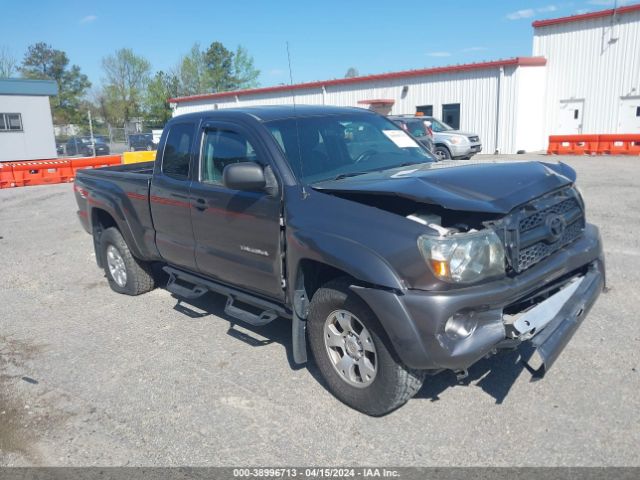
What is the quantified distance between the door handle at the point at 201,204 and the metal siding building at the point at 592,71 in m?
24.4

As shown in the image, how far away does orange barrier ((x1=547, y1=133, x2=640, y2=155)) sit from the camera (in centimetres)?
2042

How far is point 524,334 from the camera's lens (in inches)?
126

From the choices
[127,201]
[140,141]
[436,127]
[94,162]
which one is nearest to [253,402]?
[127,201]

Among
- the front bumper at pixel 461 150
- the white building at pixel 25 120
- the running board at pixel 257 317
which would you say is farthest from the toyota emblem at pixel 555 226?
the white building at pixel 25 120

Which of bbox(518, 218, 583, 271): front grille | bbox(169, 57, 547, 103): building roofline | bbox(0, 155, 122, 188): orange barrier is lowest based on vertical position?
bbox(0, 155, 122, 188): orange barrier

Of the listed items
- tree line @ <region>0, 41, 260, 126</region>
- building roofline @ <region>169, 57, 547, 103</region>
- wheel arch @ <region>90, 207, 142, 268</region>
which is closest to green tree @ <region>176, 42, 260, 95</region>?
tree line @ <region>0, 41, 260, 126</region>

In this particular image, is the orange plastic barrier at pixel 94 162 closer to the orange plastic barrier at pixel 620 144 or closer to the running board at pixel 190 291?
the running board at pixel 190 291

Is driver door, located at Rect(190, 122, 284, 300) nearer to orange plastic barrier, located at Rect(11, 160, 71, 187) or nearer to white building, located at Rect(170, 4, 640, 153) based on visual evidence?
orange plastic barrier, located at Rect(11, 160, 71, 187)

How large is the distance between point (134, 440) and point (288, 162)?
6.97 feet

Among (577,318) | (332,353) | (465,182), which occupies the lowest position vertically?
(332,353)

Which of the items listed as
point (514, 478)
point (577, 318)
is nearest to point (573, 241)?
point (577, 318)

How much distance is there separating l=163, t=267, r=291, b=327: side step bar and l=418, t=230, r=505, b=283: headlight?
4.74 feet

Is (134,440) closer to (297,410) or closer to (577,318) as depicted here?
(297,410)

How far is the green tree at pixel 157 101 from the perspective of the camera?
66.6m
